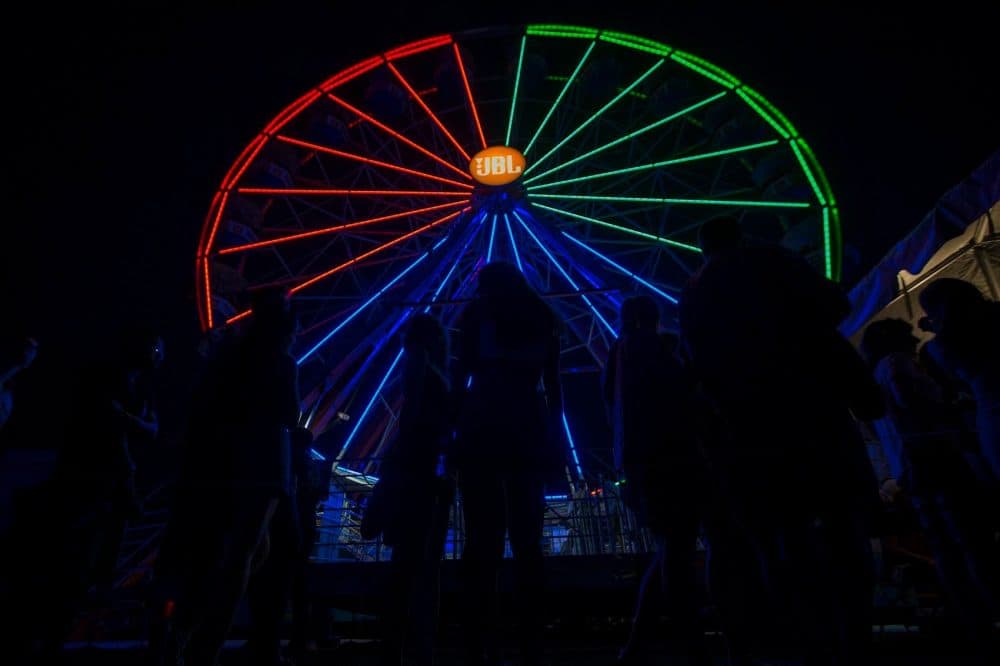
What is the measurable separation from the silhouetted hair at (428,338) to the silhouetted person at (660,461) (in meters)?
0.99

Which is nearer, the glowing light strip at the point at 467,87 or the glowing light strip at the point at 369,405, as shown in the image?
the glowing light strip at the point at 369,405

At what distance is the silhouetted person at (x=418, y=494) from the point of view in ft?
7.43

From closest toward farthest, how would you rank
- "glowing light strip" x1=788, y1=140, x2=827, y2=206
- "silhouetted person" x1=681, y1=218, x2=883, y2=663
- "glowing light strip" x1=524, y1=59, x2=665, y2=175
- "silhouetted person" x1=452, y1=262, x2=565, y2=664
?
"silhouetted person" x1=681, y1=218, x2=883, y2=663
"silhouetted person" x1=452, y1=262, x2=565, y2=664
"glowing light strip" x1=788, y1=140, x2=827, y2=206
"glowing light strip" x1=524, y1=59, x2=665, y2=175

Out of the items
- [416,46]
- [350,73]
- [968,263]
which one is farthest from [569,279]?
[968,263]

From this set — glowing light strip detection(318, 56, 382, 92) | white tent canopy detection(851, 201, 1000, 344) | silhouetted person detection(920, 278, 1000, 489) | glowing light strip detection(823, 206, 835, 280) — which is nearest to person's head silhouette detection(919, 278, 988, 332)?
silhouetted person detection(920, 278, 1000, 489)

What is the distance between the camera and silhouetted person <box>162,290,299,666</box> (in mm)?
1896

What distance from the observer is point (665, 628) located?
4.77 m

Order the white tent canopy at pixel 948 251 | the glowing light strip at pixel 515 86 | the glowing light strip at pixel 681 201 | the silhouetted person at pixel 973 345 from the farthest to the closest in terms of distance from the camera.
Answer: the glowing light strip at pixel 515 86 → the glowing light strip at pixel 681 201 → the white tent canopy at pixel 948 251 → the silhouetted person at pixel 973 345

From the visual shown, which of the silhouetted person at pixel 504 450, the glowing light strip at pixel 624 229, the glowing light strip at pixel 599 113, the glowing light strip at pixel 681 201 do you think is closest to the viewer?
the silhouetted person at pixel 504 450

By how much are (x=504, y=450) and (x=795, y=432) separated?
107 cm

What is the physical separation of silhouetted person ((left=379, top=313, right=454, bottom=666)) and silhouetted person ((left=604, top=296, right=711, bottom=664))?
94 centimetres

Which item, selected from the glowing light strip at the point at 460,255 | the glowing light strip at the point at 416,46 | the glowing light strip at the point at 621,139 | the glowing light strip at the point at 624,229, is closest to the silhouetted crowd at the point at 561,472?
the glowing light strip at the point at 624,229

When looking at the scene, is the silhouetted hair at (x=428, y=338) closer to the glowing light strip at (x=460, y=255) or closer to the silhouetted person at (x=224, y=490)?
the silhouetted person at (x=224, y=490)

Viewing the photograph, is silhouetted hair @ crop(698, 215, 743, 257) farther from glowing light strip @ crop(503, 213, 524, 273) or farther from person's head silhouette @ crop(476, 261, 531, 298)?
glowing light strip @ crop(503, 213, 524, 273)
